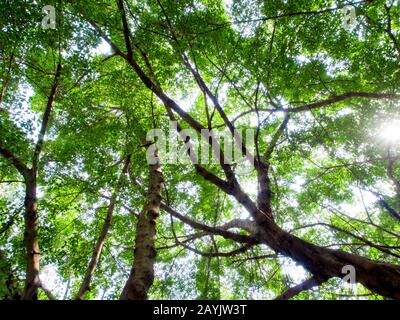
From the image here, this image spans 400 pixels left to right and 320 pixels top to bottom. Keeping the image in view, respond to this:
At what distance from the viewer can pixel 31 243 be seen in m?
4.17

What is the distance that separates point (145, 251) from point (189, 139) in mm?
2292

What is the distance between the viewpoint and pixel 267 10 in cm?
512

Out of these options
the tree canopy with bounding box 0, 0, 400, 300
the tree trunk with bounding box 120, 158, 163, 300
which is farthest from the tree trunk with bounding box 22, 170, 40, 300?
the tree trunk with bounding box 120, 158, 163, 300

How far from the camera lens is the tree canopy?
4.41 meters

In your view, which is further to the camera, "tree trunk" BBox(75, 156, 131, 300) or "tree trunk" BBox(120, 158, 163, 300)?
"tree trunk" BBox(75, 156, 131, 300)

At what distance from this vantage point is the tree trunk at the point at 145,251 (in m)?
3.90

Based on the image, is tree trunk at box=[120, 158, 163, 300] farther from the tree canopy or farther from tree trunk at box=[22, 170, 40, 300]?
tree trunk at box=[22, 170, 40, 300]

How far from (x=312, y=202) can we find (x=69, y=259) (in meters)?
7.15

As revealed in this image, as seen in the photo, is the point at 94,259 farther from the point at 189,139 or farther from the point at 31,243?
the point at 189,139

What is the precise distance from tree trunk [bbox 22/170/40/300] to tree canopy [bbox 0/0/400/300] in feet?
0.06

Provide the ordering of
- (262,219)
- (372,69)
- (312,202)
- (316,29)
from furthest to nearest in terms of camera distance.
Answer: (312,202)
(372,69)
(316,29)
(262,219)

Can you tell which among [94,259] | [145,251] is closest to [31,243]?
[94,259]

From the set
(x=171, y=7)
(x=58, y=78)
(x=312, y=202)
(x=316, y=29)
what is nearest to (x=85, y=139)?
(x=58, y=78)

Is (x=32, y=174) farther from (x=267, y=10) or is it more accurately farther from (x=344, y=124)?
(x=344, y=124)
